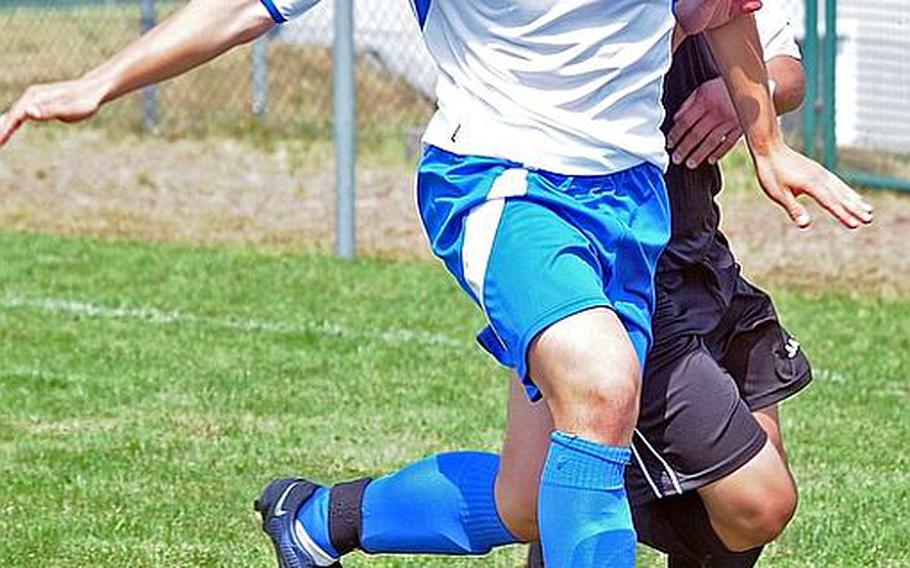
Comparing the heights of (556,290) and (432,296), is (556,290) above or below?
above

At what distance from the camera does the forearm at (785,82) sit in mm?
4621

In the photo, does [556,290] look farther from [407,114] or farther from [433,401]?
[407,114]

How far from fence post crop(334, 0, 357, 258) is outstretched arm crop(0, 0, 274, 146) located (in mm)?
6011

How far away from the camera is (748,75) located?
13.6ft

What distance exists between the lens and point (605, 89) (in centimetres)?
380

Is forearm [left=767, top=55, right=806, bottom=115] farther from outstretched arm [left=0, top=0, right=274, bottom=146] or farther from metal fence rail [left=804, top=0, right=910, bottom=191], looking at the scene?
metal fence rail [left=804, top=0, right=910, bottom=191]

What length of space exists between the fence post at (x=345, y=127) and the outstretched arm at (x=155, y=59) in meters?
6.01

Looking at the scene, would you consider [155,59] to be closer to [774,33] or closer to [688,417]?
[688,417]

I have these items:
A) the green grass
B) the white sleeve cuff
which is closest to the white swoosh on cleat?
the green grass

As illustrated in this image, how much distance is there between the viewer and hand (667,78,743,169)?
14.1ft

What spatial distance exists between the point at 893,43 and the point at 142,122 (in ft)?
15.0

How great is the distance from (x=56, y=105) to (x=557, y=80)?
0.84 m

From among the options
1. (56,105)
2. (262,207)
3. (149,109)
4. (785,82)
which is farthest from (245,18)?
(149,109)

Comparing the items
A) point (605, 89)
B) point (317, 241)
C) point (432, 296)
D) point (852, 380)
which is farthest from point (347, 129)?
point (605, 89)
